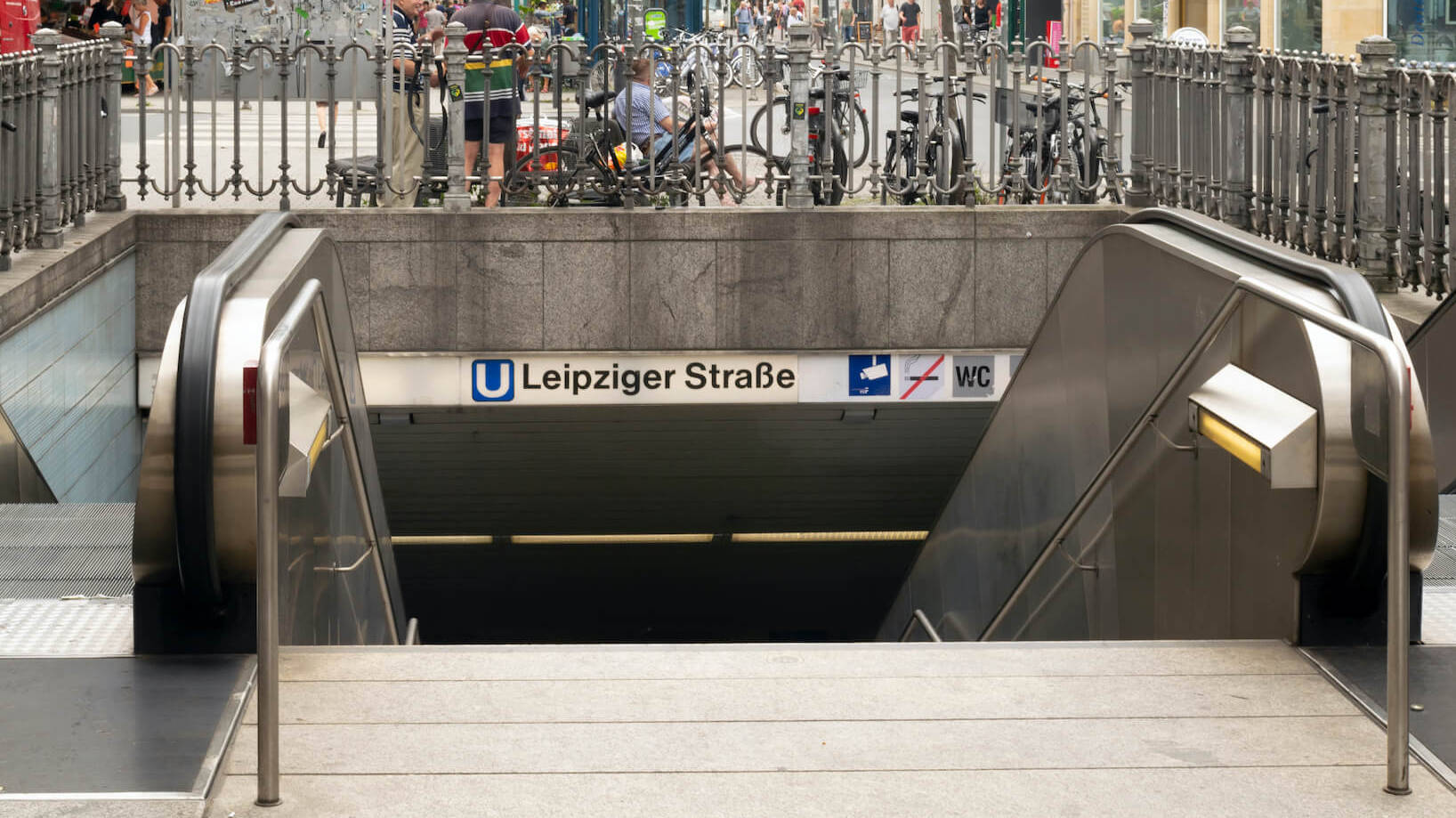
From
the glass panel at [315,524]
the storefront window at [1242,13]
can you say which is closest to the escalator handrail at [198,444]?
the glass panel at [315,524]

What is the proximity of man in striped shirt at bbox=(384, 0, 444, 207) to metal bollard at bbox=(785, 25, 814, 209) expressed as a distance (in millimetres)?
1998

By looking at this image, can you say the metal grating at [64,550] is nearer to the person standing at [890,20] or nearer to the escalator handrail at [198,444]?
the escalator handrail at [198,444]

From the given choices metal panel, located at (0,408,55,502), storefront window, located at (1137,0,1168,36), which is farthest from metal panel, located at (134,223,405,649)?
storefront window, located at (1137,0,1168,36)

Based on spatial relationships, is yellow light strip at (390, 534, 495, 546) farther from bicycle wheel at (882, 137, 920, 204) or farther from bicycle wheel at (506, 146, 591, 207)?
bicycle wheel at (882, 137, 920, 204)

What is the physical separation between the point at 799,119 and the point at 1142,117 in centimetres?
217

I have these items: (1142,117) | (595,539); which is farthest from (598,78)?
(595,539)

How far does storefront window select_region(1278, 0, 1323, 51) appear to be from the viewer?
24594 millimetres

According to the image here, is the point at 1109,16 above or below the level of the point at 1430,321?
above

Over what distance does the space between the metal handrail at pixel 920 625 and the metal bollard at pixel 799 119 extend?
233 cm

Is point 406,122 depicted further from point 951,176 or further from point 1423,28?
point 1423,28

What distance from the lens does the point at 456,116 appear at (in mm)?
10047

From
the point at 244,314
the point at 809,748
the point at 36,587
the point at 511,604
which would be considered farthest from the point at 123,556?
the point at 511,604

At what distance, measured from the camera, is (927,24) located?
156ft

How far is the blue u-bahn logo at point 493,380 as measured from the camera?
10.3 metres
